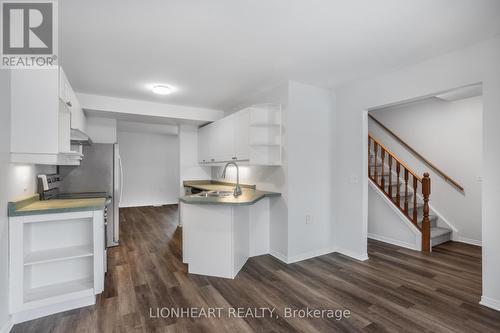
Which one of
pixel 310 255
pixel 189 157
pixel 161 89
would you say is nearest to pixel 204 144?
pixel 189 157

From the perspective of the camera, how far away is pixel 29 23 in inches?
77.5

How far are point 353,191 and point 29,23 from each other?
3.90m

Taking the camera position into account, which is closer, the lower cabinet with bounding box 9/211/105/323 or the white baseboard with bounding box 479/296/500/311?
the lower cabinet with bounding box 9/211/105/323

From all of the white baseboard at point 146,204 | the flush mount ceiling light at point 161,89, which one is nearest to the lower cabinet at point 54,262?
the flush mount ceiling light at point 161,89

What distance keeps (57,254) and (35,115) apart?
1.27 m

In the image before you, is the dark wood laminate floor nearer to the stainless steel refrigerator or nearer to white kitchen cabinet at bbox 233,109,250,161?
the stainless steel refrigerator

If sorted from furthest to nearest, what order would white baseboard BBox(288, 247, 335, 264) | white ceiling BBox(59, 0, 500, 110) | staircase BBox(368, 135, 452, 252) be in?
staircase BBox(368, 135, 452, 252) → white baseboard BBox(288, 247, 335, 264) → white ceiling BBox(59, 0, 500, 110)

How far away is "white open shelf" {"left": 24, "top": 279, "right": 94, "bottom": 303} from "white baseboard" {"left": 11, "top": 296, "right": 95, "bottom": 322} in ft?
0.20

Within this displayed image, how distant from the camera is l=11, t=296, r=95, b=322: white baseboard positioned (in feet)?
6.76

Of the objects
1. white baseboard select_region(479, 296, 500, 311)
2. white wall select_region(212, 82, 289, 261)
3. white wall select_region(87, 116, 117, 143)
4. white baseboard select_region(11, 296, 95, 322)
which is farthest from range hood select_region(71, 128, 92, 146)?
white baseboard select_region(479, 296, 500, 311)

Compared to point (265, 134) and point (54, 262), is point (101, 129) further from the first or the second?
point (265, 134)

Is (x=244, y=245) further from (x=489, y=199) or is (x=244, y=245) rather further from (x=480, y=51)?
(x=480, y=51)

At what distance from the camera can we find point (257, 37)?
2232 millimetres

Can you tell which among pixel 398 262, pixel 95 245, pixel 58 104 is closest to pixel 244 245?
pixel 95 245
